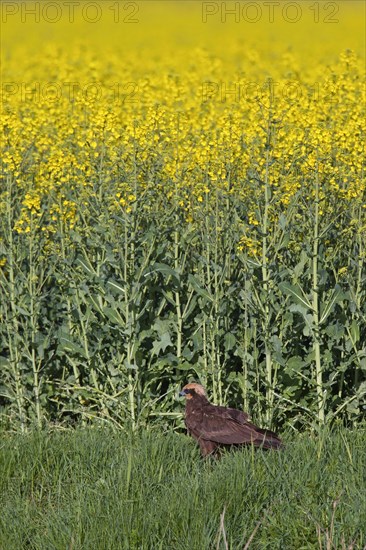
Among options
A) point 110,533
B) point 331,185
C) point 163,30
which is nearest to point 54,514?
point 110,533

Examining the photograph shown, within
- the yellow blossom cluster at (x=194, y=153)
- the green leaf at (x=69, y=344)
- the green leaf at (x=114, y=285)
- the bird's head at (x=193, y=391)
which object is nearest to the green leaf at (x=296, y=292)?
the yellow blossom cluster at (x=194, y=153)

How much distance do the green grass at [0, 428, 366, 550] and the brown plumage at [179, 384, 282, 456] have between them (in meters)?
0.11

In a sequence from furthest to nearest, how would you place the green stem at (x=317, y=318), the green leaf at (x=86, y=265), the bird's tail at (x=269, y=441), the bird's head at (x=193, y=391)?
the green leaf at (x=86, y=265) → the green stem at (x=317, y=318) → the bird's head at (x=193, y=391) → the bird's tail at (x=269, y=441)

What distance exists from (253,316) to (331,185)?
3.67 feet

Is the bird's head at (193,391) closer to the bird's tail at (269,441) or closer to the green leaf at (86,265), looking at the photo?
the bird's tail at (269,441)

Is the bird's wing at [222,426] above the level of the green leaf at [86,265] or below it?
below

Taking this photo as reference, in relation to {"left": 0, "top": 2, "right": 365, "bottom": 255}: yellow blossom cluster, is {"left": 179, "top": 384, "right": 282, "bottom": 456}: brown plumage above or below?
below

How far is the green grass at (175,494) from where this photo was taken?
212 inches

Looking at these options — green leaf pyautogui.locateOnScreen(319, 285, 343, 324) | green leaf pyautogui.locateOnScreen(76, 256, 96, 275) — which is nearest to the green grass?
green leaf pyautogui.locateOnScreen(319, 285, 343, 324)

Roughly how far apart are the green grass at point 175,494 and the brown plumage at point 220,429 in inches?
4.2

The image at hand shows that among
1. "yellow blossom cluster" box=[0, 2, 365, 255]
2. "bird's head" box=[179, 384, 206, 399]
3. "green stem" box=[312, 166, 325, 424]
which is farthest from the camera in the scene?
"yellow blossom cluster" box=[0, 2, 365, 255]

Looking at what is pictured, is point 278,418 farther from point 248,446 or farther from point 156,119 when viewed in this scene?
point 156,119

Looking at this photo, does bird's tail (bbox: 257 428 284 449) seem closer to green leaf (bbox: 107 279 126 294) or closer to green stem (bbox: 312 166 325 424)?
green stem (bbox: 312 166 325 424)

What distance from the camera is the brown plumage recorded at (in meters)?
6.81
